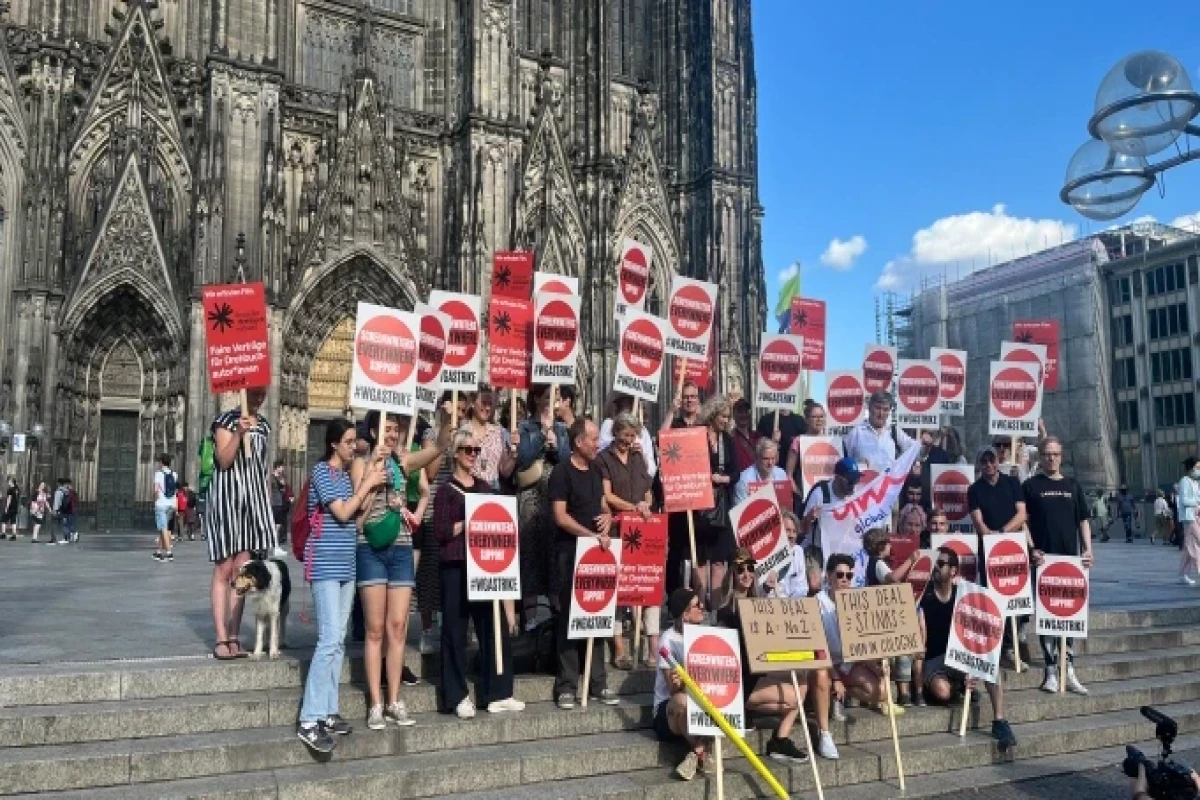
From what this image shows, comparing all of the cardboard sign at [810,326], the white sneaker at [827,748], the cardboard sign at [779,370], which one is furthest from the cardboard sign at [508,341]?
the cardboard sign at [810,326]

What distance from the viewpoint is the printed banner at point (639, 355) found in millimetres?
9031

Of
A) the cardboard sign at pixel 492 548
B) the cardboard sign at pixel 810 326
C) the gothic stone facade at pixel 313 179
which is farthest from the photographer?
the gothic stone facade at pixel 313 179

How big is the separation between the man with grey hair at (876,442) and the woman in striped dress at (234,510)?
5393 millimetres

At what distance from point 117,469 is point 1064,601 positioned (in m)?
22.8

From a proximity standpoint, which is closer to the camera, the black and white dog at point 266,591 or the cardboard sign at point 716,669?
the cardboard sign at point 716,669

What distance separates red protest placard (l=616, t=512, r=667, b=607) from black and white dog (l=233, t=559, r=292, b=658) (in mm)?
2559

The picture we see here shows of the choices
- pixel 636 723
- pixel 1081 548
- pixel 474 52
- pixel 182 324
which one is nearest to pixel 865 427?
pixel 1081 548

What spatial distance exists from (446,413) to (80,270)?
18.5 meters

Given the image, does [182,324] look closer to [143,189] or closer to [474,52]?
[143,189]

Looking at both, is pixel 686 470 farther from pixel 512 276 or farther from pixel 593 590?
pixel 512 276

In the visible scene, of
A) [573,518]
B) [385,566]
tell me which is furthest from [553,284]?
[385,566]

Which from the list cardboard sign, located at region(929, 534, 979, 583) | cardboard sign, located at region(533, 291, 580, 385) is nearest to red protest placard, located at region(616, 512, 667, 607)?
cardboard sign, located at region(533, 291, 580, 385)

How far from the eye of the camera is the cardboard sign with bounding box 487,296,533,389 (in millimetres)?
9578

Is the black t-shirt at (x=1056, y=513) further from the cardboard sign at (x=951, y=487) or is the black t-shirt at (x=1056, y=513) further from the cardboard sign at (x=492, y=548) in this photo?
the cardboard sign at (x=492, y=548)
